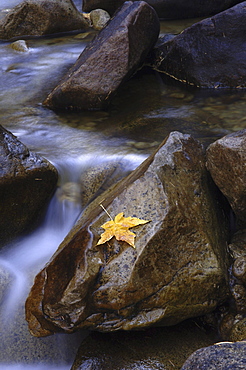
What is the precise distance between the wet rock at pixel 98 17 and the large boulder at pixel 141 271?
8.55 m

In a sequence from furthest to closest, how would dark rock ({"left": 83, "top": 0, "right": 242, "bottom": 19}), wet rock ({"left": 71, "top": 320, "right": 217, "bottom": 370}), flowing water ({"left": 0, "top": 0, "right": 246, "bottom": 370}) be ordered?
1. dark rock ({"left": 83, "top": 0, "right": 242, "bottom": 19})
2. flowing water ({"left": 0, "top": 0, "right": 246, "bottom": 370})
3. wet rock ({"left": 71, "top": 320, "right": 217, "bottom": 370})

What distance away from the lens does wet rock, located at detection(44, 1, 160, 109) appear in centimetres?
621

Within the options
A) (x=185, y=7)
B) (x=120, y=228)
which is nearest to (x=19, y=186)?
(x=120, y=228)

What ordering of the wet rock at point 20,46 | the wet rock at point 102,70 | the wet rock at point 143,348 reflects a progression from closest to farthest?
the wet rock at point 143,348 < the wet rock at point 102,70 < the wet rock at point 20,46

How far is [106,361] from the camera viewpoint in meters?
2.90

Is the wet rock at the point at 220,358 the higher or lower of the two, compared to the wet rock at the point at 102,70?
lower

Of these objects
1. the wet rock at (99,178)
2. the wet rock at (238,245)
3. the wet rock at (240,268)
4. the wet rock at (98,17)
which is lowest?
the wet rock at (240,268)

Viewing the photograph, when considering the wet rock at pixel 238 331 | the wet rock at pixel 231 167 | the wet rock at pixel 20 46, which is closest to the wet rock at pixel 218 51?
the wet rock at pixel 20 46

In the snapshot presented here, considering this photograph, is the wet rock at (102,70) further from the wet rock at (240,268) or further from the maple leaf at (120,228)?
the wet rock at (240,268)

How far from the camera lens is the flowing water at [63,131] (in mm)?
3207

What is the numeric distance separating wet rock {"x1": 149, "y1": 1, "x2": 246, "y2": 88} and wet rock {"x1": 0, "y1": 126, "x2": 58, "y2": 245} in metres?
3.98

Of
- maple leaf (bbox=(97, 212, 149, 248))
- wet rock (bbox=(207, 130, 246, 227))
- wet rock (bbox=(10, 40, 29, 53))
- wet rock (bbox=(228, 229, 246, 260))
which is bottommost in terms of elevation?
wet rock (bbox=(228, 229, 246, 260))

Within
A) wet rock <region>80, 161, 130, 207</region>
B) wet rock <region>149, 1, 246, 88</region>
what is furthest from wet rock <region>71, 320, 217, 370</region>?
wet rock <region>149, 1, 246, 88</region>

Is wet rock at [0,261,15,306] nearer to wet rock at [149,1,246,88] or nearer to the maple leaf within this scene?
the maple leaf
